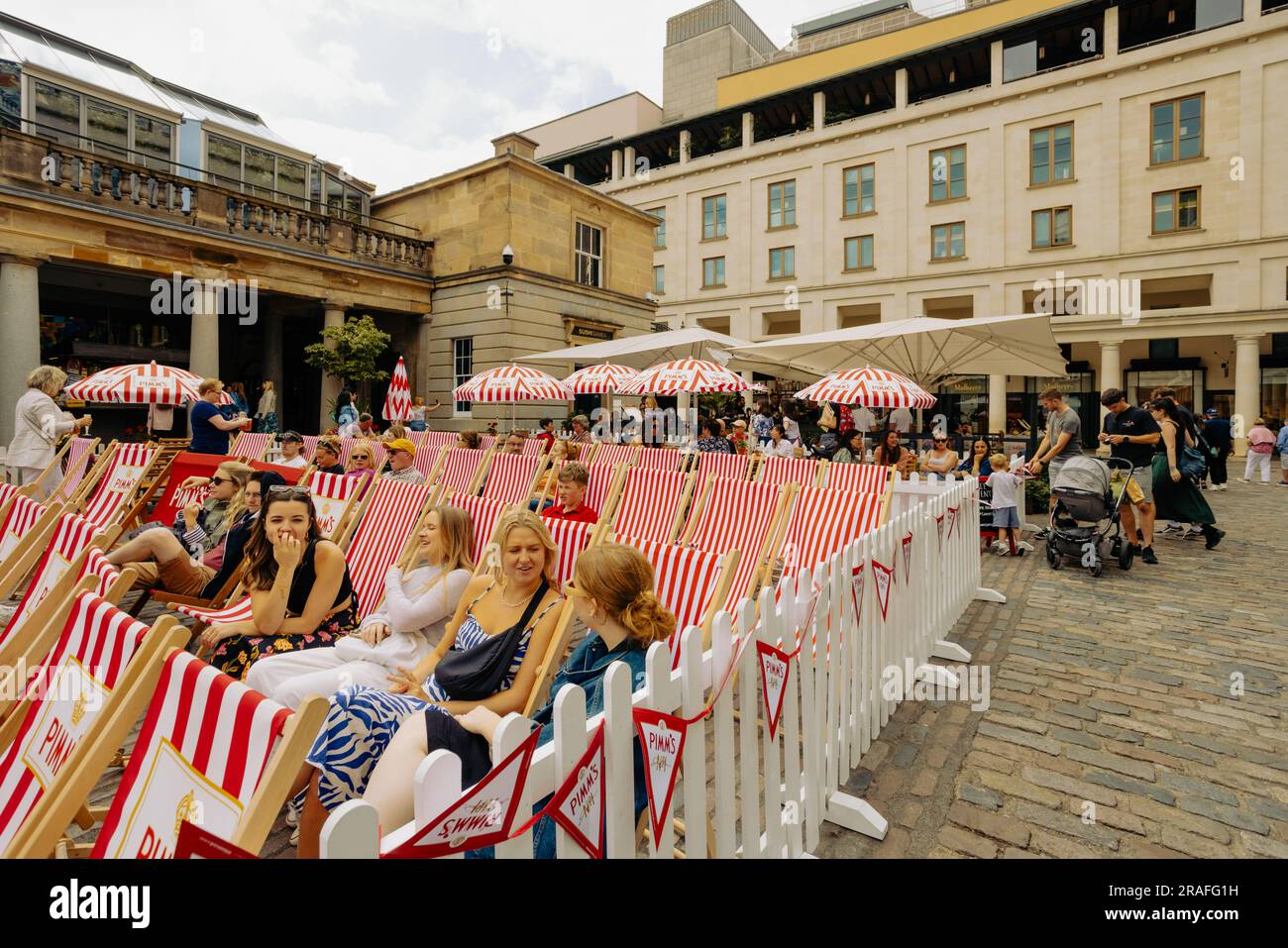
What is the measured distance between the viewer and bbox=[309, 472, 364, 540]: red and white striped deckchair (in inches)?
208

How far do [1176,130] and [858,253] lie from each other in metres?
13.7

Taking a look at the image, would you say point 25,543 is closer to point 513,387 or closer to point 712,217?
point 513,387

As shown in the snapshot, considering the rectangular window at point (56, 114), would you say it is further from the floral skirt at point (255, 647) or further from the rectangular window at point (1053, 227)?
the rectangular window at point (1053, 227)

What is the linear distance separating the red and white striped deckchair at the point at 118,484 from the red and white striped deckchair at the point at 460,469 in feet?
10.8

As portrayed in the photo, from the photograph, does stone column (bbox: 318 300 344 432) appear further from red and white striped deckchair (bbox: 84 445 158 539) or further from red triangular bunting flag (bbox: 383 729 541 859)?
red triangular bunting flag (bbox: 383 729 541 859)

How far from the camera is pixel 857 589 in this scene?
3.22 meters

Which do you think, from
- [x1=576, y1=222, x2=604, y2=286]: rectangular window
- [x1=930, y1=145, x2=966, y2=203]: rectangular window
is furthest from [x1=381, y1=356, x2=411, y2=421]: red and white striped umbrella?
[x1=930, y1=145, x2=966, y2=203]: rectangular window

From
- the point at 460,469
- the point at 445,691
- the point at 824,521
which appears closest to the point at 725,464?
the point at 824,521

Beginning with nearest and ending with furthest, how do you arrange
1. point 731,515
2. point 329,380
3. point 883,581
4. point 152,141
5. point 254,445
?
point 883,581
point 731,515
point 254,445
point 152,141
point 329,380

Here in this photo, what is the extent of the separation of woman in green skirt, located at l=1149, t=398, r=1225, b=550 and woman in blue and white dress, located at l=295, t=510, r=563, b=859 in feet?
29.9

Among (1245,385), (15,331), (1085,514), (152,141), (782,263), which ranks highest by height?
(782,263)

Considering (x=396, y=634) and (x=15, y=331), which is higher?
(x=15, y=331)
